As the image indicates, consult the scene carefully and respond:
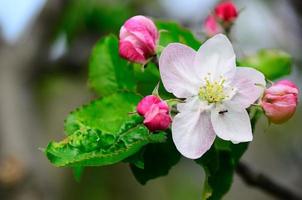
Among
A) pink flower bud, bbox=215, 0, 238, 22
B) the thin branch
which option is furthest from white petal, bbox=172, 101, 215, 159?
the thin branch

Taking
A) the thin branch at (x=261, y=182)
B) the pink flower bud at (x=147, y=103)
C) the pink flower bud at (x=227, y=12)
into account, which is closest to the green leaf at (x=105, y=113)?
the pink flower bud at (x=147, y=103)

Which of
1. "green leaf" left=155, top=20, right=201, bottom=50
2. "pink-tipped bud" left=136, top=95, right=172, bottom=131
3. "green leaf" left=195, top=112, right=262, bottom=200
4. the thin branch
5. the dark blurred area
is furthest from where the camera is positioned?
the dark blurred area

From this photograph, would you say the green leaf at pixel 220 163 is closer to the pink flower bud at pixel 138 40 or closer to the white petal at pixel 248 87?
the white petal at pixel 248 87

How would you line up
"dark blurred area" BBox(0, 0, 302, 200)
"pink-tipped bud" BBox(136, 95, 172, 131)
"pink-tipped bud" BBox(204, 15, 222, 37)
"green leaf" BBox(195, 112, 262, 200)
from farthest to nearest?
"dark blurred area" BBox(0, 0, 302, 200), "pink-tipped bud" BBox(204, 15, 222, 37), "green leaf" BBox(195, 112, 262, 200), "pink-tipped bud" BBox(136, 95, 172, 131)

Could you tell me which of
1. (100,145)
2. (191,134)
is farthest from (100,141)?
(191,134)

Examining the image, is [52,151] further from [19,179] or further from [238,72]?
[19,179]

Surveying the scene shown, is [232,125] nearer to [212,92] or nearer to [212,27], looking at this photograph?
[212,92]

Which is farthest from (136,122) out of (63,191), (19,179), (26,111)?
(63,191)

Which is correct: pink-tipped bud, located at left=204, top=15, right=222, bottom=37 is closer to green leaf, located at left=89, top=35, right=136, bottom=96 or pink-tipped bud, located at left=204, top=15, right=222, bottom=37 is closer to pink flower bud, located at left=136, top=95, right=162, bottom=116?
green leaf, located at left=89, top=35, right=136, bottom=96
